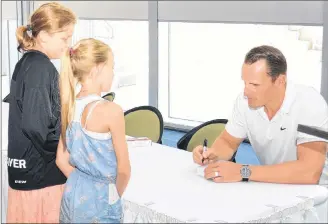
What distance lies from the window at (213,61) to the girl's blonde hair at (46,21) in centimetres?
292

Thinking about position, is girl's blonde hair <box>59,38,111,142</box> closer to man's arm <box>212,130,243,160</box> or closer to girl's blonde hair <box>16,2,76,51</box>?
girl's blonde hair <box>16,2,76,51</box>

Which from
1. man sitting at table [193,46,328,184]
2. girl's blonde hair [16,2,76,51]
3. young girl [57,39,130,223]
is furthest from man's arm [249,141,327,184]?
girl's blonde hair [16,2,76,51]

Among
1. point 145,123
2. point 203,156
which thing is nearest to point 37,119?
point 203,156

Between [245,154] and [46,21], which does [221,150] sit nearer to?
[46,21]

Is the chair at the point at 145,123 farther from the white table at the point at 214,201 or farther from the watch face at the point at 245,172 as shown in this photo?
the watch face at the point at 245,172

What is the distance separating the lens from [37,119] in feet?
9.18

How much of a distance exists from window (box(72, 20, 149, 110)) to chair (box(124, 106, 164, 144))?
234cm

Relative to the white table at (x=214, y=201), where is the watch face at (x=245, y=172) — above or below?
above

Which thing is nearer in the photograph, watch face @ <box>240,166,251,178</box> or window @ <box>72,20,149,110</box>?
watch face @ <box>240,166,251,178</box>

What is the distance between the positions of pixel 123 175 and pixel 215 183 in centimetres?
58

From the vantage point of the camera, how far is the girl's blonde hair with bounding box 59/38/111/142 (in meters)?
Answer: 2.59

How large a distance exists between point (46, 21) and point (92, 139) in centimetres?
67

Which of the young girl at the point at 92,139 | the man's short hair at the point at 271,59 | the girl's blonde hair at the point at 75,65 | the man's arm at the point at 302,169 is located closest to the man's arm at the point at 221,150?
the man's arm at the point at 302,169

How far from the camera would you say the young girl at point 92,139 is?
8.38 feet
